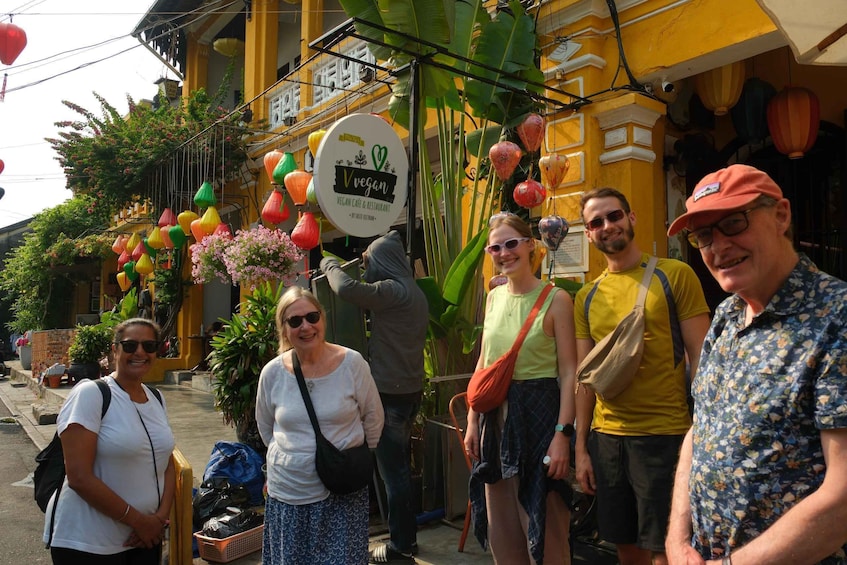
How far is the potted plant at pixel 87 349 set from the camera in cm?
1247

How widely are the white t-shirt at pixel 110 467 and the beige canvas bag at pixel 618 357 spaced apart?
193cm

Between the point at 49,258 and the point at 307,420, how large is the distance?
21196 millimetres

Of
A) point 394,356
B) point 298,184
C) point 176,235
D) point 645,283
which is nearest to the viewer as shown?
point 645,283

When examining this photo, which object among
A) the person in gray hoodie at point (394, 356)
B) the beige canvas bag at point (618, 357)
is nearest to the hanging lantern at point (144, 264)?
the person in gray hoodie at point (394, 356)

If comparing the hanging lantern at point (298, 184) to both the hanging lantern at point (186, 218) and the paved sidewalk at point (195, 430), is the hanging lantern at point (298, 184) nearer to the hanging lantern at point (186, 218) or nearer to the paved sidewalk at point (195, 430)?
the paved sidewalk at point (195, 430)

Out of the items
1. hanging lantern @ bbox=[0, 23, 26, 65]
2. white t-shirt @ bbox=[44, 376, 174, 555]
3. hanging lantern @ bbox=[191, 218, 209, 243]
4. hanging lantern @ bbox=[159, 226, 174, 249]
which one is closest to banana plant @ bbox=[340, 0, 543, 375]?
white t-shirt @ bbox=[44, 376, 174, 555]

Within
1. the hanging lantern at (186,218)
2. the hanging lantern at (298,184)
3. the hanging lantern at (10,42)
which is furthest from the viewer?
Result: the hanging lantern at (186,218)

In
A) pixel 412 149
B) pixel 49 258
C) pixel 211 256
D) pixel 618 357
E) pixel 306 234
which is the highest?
pixel 49 258

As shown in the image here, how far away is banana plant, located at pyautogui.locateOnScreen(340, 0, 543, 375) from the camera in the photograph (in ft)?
15.9

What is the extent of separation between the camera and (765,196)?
1.46 metres

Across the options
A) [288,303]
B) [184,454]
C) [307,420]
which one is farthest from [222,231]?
[307,420]

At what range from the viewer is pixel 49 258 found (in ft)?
66.2

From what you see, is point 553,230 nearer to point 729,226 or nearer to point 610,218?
point 610,218

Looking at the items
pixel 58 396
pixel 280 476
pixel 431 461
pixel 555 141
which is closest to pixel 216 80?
pixel 58 396
